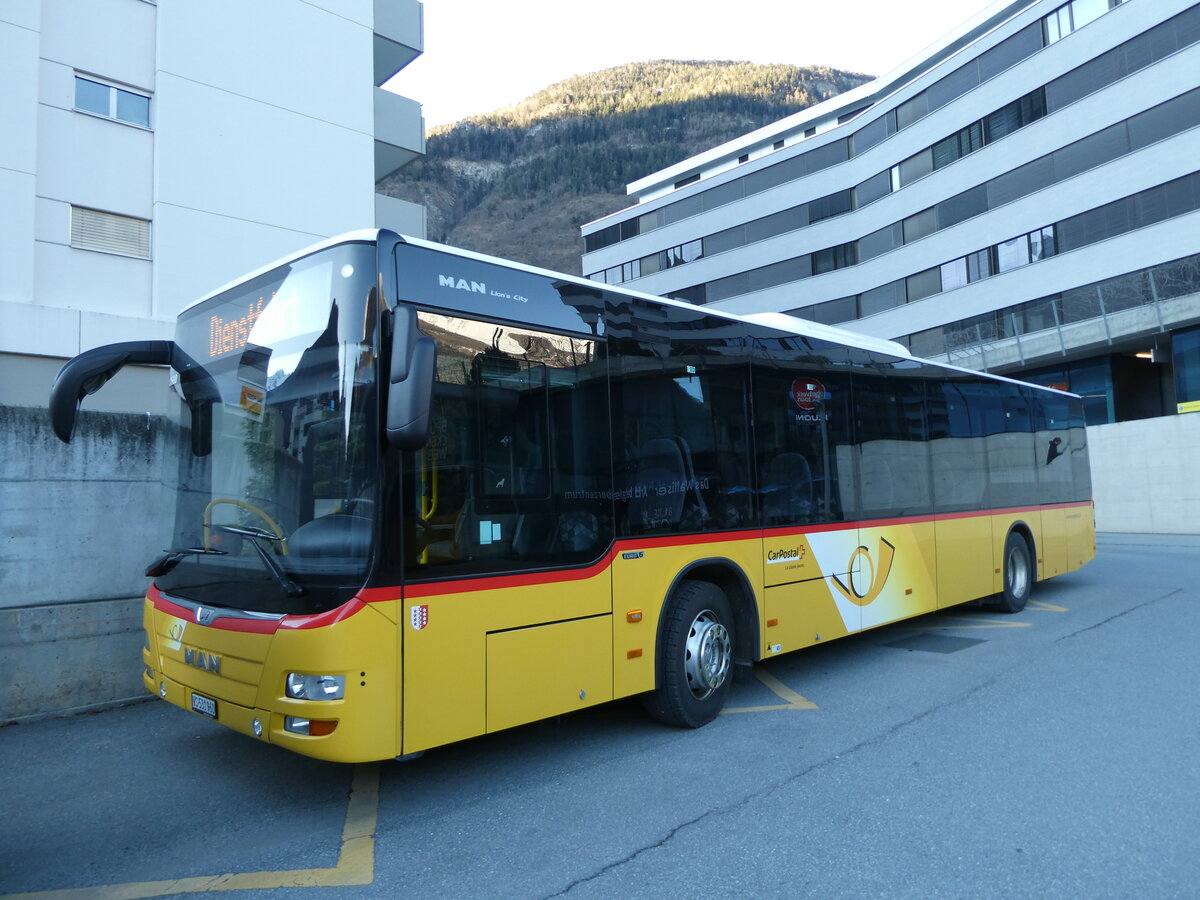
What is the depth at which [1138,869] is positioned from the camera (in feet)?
11.6

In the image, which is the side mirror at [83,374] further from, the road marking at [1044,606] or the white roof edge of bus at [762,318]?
the road marking at [1044,606]

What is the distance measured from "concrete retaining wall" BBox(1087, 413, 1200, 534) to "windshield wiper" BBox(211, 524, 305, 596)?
78.8 ft

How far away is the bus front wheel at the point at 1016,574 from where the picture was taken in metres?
10.3

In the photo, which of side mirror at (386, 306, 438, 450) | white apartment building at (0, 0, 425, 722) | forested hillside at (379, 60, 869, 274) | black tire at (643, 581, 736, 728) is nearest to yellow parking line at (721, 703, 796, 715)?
black tire at (643, 581, 736, 728)

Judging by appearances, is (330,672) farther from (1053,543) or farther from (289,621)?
(1053,543)

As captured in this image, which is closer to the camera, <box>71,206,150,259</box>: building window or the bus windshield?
the bus windshield

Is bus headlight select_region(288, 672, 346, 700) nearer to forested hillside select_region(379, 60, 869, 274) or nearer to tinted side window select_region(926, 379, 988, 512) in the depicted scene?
tinted side window select_region(926, 379, 988, 512)

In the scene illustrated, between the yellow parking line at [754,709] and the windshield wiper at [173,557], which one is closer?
the windshield wiper at [173,557]

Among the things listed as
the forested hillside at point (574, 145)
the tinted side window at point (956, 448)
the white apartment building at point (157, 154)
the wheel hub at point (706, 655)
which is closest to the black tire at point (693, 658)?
the wheel hub at point (706, 655)

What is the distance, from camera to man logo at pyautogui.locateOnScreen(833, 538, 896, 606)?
287 inches

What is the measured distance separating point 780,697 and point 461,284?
4205 mm

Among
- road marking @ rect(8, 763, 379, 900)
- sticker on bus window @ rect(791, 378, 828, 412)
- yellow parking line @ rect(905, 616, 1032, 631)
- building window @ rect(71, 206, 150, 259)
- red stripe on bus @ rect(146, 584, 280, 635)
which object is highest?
building window @ rect(71, 206, 150, 259)

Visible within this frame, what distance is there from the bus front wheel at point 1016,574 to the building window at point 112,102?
51.5ft

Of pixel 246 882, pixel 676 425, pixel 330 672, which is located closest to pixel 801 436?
pixel 676 425
